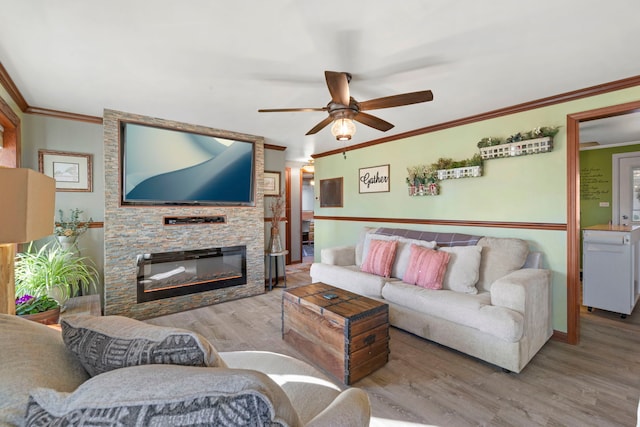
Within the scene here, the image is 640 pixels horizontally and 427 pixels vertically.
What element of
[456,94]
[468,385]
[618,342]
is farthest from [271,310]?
[618,342]

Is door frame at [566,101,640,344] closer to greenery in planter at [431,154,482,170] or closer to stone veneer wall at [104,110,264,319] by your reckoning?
greenery in planter at [431,154,482,170]

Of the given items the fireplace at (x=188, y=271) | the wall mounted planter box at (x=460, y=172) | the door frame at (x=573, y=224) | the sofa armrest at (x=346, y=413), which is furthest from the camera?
the fireplace at (x=188, y=271)

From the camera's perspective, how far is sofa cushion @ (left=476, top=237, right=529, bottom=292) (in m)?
2.78

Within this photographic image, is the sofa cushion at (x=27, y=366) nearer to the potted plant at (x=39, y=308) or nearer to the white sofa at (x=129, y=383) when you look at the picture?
the white sofa at (x=129, y=383)

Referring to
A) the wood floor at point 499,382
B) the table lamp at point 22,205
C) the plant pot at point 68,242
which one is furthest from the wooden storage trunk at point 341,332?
the plant pot at point 68,242

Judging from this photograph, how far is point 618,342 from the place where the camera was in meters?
2.71

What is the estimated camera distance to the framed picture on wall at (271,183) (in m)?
4.75

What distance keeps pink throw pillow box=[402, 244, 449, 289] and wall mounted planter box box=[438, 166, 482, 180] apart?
3.26ft

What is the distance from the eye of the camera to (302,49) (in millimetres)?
1938

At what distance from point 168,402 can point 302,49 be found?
2.02 meters

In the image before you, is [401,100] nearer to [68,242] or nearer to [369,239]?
[369,239]

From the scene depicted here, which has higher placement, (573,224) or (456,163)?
(456,163)

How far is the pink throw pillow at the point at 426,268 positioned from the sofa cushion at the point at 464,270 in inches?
3.2

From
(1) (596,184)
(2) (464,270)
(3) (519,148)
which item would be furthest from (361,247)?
(1) (596,184)
